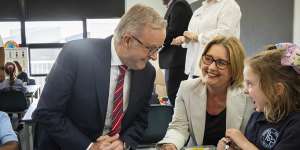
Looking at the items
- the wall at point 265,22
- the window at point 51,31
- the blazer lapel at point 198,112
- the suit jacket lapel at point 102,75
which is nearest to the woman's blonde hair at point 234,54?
the blazer lapel at point 198,112

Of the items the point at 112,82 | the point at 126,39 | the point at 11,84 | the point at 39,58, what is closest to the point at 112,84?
the point at 112,82

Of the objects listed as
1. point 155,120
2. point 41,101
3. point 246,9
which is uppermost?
point 246,9

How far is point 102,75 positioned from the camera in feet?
4.68

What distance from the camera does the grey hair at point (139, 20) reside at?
1.32 metres

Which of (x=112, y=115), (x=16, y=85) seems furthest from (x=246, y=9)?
(x=16, y=85)

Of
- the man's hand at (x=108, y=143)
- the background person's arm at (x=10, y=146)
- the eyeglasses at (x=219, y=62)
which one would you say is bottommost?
the background person's arm at (x=10, y=146)

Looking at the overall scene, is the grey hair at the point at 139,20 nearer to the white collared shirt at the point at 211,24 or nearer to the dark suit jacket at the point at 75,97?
the dark suit jacket at the point at 75,97

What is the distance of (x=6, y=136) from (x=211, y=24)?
1.58 meters

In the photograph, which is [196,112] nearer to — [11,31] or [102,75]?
[102,75]

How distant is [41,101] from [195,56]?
1.39m

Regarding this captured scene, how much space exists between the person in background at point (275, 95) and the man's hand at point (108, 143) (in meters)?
0.46

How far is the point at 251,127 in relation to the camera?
58.2 inches

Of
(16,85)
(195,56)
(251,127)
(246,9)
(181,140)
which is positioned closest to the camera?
(251,127)

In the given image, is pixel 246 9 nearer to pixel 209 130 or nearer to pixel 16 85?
pixel 209 130
